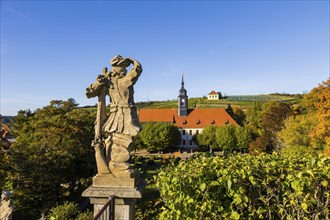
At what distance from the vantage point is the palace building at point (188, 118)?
54581mm

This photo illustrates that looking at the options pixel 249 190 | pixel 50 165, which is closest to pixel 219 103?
pixel 50 165

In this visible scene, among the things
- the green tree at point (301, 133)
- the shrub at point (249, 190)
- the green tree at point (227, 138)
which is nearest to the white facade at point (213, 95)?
the green tree at point (227, 138)

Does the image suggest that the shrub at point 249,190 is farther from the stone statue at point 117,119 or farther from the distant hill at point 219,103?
the distant hill at point 219,103

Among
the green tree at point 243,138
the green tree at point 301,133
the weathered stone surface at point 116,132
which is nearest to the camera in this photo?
the weathered stone surface at point 116,132

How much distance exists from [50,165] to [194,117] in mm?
42088

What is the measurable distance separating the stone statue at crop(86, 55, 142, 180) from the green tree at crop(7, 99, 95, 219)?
13.5m

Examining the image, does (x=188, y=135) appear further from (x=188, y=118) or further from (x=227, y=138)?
(x=227, y=138)

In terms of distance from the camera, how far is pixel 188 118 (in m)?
57.0

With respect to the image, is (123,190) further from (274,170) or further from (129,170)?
(274,170)

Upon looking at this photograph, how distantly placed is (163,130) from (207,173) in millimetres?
40515

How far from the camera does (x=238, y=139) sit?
42.9 m

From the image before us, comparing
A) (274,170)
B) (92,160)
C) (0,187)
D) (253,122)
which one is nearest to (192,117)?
(253,122)

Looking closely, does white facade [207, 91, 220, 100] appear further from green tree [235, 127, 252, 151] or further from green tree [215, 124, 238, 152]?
green tree [235, 127, 252, 151]

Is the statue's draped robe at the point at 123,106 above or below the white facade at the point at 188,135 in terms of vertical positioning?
above
